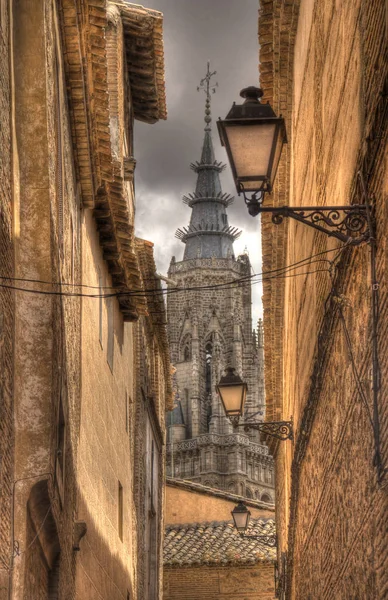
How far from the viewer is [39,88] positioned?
374 inches

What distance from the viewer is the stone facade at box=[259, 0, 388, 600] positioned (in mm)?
5988

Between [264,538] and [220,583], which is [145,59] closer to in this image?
[264,538]

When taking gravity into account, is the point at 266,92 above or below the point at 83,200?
above

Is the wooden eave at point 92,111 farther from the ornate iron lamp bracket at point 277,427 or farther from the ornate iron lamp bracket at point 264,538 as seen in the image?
the ornate iron lamp bracket at point 264,538

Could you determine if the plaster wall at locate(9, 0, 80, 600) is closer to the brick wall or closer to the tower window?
the brick wall

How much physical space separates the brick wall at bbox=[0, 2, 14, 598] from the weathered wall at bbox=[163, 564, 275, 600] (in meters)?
26.1

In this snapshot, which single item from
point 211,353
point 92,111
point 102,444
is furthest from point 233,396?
point 211,353

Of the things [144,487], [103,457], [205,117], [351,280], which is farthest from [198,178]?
[351,280]

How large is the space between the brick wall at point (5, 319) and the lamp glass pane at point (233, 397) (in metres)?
6.74

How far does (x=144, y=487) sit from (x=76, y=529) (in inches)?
441

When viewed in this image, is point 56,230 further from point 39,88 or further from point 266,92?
point 266,92

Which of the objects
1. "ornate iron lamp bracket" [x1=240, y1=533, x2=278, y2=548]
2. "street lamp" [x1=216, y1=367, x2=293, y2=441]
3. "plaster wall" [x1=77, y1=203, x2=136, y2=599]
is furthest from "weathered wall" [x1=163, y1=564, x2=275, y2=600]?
"street lamp" [x1=216, y1=367, x2=293, y2=441]

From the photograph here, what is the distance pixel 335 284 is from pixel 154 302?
1729 centimetres

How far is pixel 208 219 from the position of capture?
4176 inches
